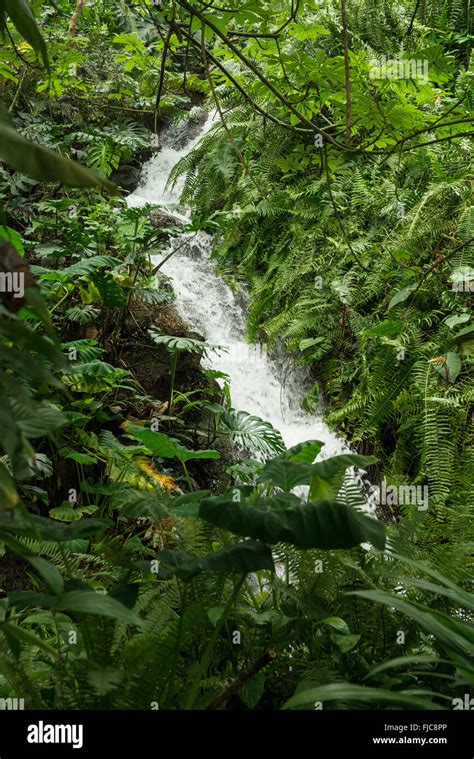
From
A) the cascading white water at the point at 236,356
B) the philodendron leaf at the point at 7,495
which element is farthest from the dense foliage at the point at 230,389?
the cascading white water at the point at 236,356

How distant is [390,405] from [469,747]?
3.73 metres

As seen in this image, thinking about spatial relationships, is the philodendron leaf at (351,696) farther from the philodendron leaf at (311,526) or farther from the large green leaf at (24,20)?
the large green leaf at (24,20)

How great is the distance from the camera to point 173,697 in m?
1.28

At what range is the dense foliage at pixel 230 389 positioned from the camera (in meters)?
1.08

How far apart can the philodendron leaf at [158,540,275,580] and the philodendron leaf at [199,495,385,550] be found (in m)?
0.05

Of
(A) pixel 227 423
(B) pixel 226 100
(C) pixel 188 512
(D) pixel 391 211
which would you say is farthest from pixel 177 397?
(B) pixel 226 100

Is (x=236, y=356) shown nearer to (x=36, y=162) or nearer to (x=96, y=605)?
(x=96, y=605)

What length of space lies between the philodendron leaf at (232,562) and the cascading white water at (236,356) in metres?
3.99

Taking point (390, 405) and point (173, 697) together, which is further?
point (390, 405)

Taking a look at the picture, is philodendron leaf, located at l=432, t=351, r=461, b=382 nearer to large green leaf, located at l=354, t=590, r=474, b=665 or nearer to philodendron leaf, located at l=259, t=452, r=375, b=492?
philodendron leaf, located at l=259, t=452, r=375, b=492

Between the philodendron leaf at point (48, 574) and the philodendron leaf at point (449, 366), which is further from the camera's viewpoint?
the philodendron leaf at point (449, 366)

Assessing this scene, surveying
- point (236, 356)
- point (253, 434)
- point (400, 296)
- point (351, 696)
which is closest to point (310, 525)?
point (351, 696)

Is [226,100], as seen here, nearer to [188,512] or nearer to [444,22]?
[444,22]

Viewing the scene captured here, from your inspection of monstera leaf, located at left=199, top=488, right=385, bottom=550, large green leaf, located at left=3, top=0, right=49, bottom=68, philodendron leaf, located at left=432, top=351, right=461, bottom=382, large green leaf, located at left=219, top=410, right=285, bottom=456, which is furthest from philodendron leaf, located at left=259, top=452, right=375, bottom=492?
philodendron leaf, located at left=432, top=351, right=461, bottom=382
